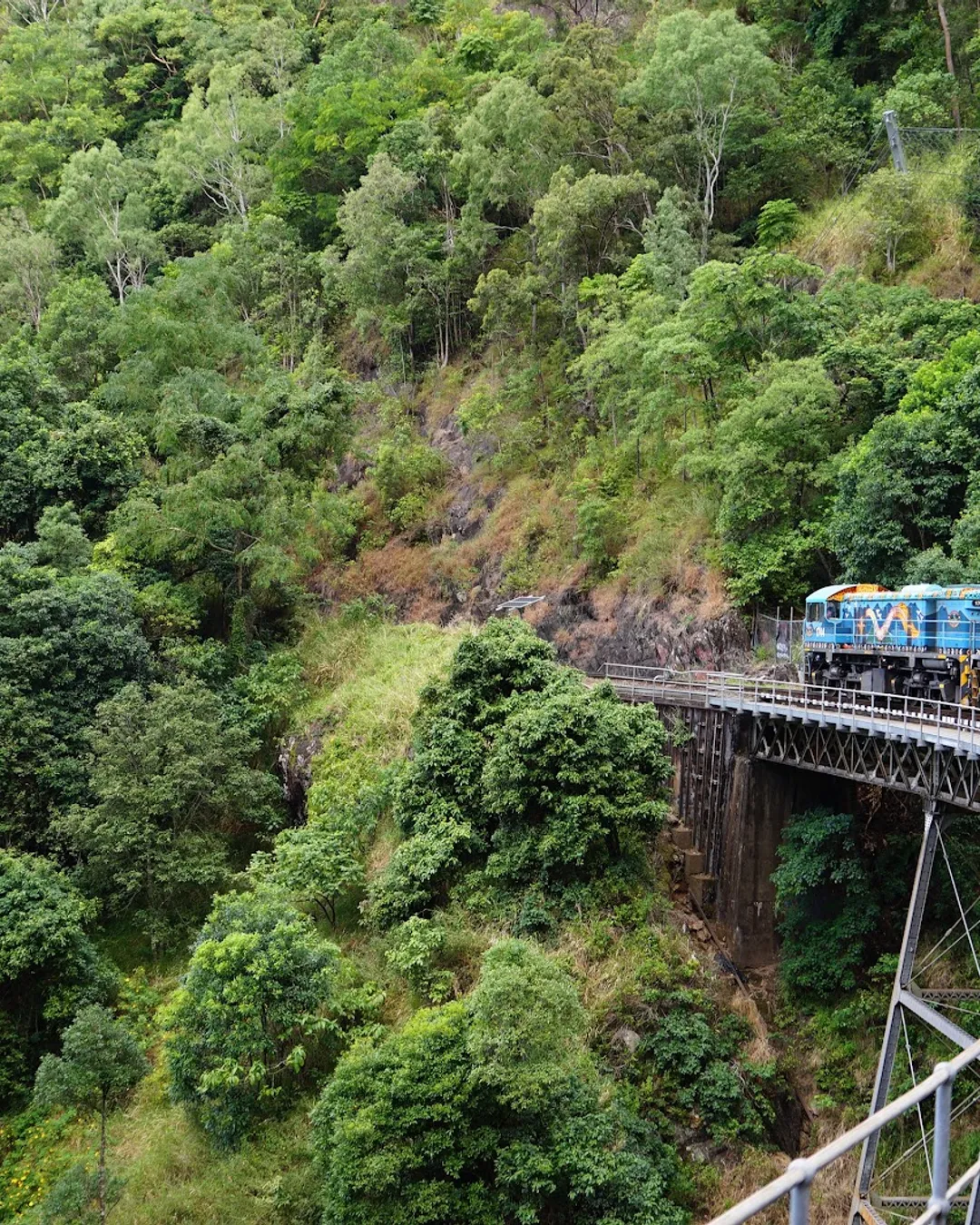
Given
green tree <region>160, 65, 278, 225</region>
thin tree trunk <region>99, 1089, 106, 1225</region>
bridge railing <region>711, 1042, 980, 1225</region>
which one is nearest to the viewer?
bridge railing <region>711, 1042, 980, 1225</region>

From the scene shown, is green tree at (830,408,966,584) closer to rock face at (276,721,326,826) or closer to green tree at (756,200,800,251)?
green tree at (756,200,800,251)

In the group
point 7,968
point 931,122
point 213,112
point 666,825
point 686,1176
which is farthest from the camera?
point 213,112

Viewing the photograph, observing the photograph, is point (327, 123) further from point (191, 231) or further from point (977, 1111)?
point (977, 1111)

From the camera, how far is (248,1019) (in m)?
20.8

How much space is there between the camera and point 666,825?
1075 inches

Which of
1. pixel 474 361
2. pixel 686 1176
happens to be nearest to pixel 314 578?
pixel 474 361

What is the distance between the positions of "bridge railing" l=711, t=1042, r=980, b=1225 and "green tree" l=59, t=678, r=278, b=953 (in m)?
25.3

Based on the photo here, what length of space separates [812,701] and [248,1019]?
13.5 meters

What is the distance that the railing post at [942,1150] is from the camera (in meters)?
4.39

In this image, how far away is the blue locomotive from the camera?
22.7 meters

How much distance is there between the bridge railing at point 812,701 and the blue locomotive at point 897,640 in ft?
1.62

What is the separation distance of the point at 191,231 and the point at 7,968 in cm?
4750

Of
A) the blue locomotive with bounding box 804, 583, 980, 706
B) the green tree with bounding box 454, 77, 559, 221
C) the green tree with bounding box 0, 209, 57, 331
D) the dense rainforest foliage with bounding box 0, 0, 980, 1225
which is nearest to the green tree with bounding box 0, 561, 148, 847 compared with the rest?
the dense rainforest foliage with bounding box 0, 0, 980, 1225

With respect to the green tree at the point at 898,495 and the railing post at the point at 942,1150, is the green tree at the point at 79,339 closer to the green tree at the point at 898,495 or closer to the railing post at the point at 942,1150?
the green tree at the point at 898,495
